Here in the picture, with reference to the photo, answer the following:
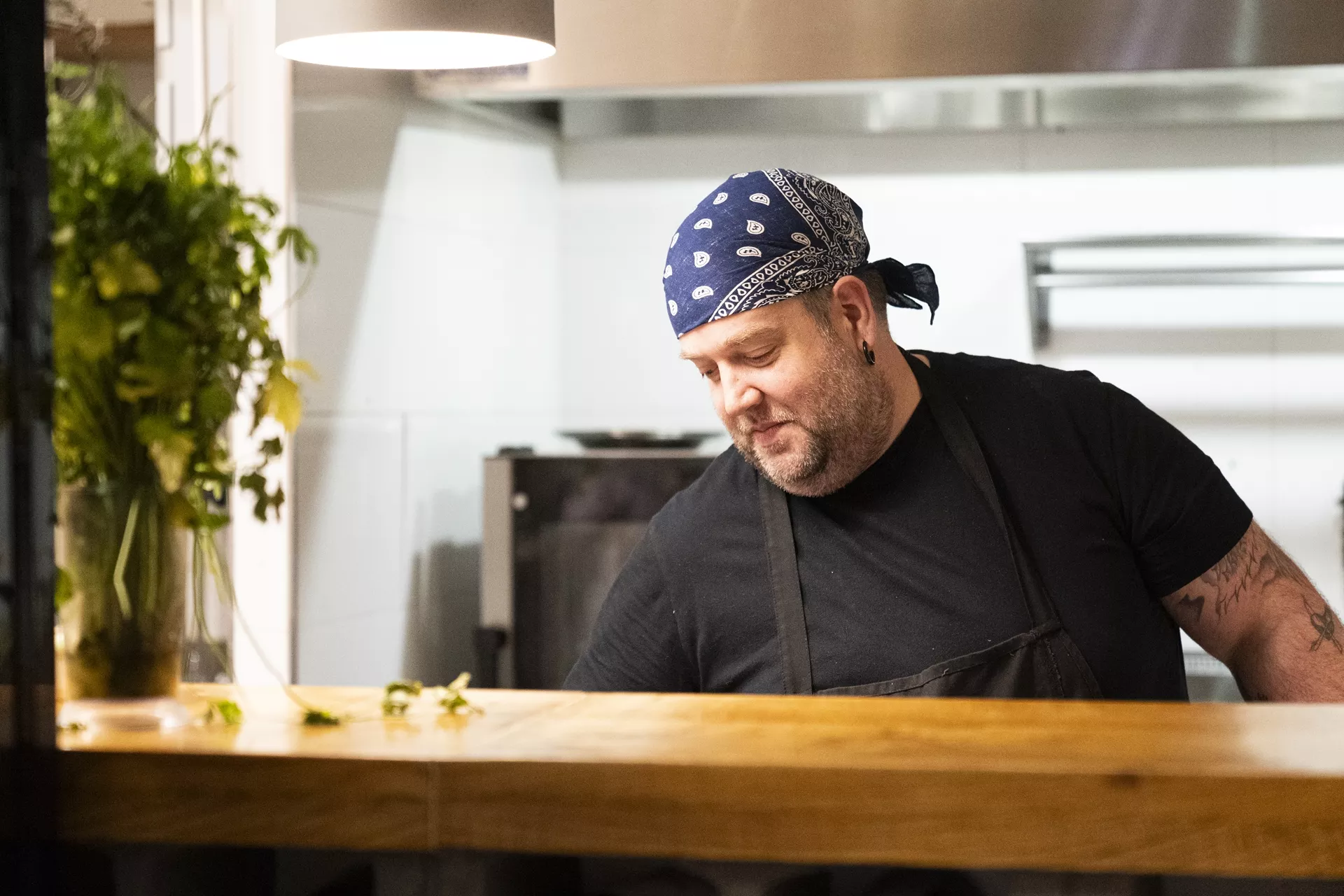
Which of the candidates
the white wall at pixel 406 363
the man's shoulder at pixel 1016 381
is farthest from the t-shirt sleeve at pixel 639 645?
the white wall at pixel 406 363

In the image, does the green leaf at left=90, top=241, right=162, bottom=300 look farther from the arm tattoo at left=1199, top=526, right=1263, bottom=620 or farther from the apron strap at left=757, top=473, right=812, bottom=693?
the arm tattoo at left=1199, top=526, right=1263, bottom=620

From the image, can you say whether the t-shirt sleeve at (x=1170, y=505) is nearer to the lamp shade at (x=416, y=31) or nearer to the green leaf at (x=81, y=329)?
the lamp shade at (x=416, y=31)

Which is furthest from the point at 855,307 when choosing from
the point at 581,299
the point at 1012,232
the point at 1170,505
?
the point at 581,299

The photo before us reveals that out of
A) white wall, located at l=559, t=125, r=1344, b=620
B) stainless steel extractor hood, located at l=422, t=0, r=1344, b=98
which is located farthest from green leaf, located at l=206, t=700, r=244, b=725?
white wall, located at l=559, t=125, r=1344, b=620

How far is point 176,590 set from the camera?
0.77 m

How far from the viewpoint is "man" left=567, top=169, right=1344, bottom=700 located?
4.34 feet

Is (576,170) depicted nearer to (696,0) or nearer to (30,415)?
(696,0)

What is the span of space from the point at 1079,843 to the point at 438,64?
2.28ft

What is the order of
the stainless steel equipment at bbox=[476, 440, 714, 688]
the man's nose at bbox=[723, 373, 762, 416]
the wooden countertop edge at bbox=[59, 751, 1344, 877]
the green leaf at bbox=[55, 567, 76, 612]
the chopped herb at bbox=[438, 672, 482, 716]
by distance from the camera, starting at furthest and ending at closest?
the stainless steel equipment at bbox=[476, 440, 714, 688], the man's nose at bbox=[723, 373, 762, 416], the chopped herb at bbox=[438, 672, 482, 716], the green leaf at bbox=[55, 567, 76, 612], the wooden countertop edge at bbox=[59, 751, 1344, 877]

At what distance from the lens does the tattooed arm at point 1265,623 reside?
1282mm

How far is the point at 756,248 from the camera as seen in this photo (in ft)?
4.53

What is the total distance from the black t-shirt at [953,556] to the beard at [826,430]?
29 millimetres

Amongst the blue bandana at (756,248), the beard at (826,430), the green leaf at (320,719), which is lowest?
the green leaf at (320,719)

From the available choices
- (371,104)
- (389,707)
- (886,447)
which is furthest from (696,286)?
(371,104)
